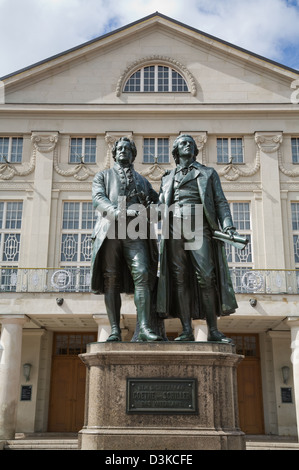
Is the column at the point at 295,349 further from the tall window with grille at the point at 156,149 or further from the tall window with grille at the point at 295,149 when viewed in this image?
the tall window with grille at the point at 156,149

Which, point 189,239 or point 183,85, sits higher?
point 183,85

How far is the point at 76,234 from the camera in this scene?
23562mm

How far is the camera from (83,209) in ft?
78.7

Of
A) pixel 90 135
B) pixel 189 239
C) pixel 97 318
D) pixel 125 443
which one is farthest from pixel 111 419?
pixel 90 135

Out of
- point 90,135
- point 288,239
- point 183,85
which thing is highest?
point 183,85

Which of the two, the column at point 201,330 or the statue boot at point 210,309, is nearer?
the statue boot at point 210,309

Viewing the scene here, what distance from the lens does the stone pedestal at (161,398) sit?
5.28 meters

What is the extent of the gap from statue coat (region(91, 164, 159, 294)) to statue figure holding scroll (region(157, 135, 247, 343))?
0.16m

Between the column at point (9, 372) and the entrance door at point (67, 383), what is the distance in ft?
13.2

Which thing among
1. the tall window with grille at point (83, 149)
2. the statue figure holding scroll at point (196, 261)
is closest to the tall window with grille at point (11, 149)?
the tall window with grille at point (83, 149)

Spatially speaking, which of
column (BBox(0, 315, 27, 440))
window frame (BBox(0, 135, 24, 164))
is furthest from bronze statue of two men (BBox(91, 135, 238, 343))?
window frame (BBox(0, 135, 24, 164))

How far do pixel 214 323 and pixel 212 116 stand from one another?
19.6 meters

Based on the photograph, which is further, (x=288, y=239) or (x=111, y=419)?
(x=288, y=239)

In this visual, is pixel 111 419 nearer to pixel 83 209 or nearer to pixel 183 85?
pixel 83 209
